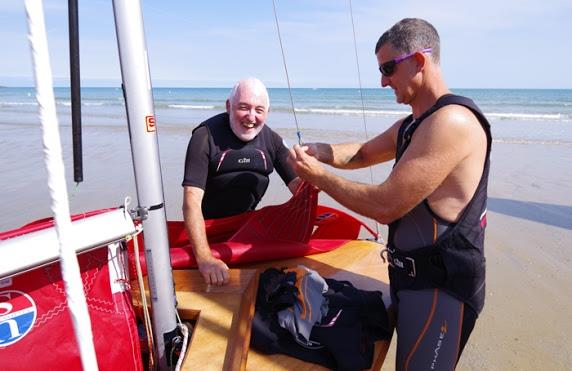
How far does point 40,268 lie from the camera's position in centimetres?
134

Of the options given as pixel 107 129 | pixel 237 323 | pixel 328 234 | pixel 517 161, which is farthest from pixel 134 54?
pixel 107 129

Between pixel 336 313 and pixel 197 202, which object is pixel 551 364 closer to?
pixel 336 313

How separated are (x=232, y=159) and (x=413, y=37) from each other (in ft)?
4.43

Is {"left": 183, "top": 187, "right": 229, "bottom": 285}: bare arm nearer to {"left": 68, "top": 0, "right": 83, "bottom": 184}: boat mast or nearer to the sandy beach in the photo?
the sandy beach

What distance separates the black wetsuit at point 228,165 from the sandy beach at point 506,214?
790 millimetres

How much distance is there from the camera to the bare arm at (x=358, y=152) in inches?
101

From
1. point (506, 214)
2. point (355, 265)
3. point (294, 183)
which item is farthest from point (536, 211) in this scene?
point (355, 265)

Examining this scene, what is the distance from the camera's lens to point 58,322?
4.53 feet

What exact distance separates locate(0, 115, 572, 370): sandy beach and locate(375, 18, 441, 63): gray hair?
1504mm

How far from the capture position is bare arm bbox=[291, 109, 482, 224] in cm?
174

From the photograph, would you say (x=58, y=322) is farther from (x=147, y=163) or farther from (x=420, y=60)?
(x=420, y=60)

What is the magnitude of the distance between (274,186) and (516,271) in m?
3.82

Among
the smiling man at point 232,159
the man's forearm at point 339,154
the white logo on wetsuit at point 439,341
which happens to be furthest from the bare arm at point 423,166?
the smiling man at point 232,159

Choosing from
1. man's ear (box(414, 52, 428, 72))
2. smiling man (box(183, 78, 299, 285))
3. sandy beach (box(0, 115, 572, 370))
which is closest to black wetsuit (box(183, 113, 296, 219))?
smiling man (box(183, 78, 299, 285))
